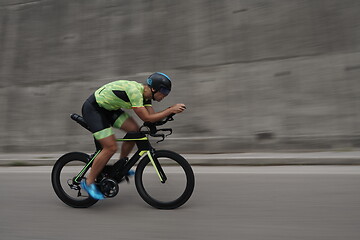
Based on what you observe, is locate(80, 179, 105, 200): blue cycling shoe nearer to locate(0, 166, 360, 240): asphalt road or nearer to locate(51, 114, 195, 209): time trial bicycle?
locate(51, 114, 195, 209): time trial bicycle

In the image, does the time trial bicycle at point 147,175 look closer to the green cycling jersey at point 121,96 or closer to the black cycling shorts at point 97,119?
the black cycling shorts at point 97,119

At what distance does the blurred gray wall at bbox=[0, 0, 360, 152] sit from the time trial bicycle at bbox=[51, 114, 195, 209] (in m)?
4.44

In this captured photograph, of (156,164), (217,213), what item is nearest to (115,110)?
(156,164)

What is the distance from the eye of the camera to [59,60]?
412 inches

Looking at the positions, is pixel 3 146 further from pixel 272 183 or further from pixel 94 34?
pixel 272 183

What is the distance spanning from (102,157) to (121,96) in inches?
28.5

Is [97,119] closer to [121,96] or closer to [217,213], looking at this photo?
[121,96]

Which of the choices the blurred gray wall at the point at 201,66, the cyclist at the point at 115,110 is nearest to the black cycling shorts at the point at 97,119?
the cyclist at the point at 115,110

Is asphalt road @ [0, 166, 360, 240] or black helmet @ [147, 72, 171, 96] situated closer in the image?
asphalt road @ [0, 166, 360, 240]

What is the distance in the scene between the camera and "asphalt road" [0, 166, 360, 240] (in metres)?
3.19

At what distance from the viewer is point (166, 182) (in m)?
3.97

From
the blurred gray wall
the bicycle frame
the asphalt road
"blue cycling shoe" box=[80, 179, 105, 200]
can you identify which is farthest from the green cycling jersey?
the blurred gray wall

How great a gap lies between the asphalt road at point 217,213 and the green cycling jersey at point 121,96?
1.18 m

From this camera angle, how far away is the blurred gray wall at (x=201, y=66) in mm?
8039
